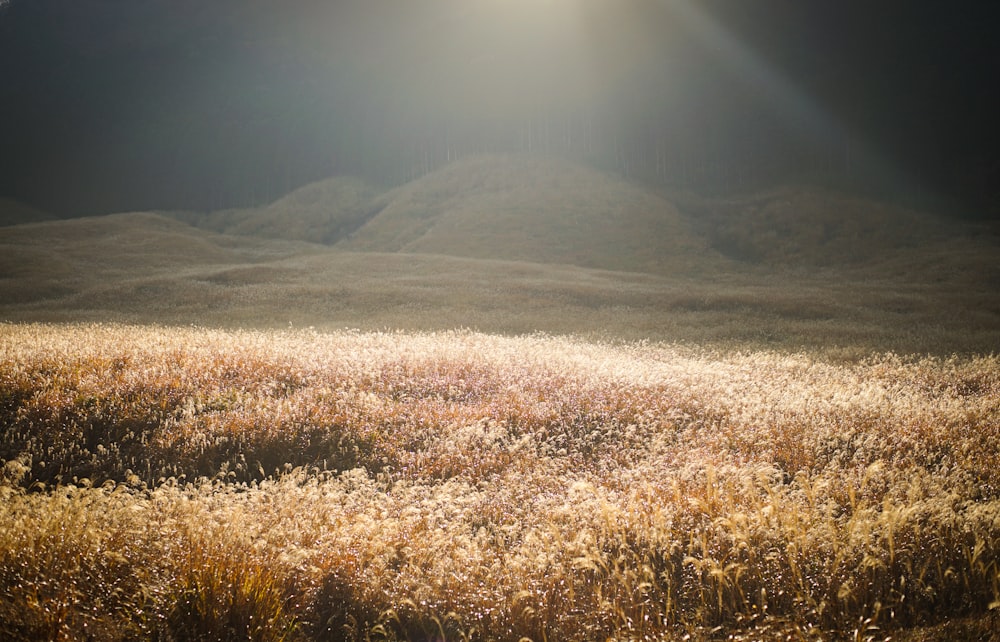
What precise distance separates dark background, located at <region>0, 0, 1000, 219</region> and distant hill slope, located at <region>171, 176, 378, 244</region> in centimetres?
1203

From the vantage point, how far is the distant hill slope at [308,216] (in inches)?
3280

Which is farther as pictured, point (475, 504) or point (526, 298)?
point (526, 298)

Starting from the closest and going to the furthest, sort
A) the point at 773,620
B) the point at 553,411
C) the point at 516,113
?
the point at 773,620, the point at 553,411, the point at 516,113

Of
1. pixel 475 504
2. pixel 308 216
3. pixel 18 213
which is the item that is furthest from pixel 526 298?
pixel 18 213

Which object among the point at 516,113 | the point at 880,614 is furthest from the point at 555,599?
the point at 516,113

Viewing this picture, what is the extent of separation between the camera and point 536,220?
217ft

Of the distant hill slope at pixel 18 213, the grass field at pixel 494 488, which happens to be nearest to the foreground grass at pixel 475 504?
the grass field at pixel 494 488

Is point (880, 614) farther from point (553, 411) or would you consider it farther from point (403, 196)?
point (403, 196)

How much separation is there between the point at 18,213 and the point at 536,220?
121907mm

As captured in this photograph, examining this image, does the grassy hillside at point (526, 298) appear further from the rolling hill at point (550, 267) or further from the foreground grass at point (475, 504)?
the foreground grass at point (475, 504)

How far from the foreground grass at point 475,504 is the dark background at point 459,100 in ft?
283

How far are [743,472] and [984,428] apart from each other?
387 cm

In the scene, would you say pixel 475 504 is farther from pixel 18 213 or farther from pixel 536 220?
pixel 18 213

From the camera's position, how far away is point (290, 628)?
3.79 metres
